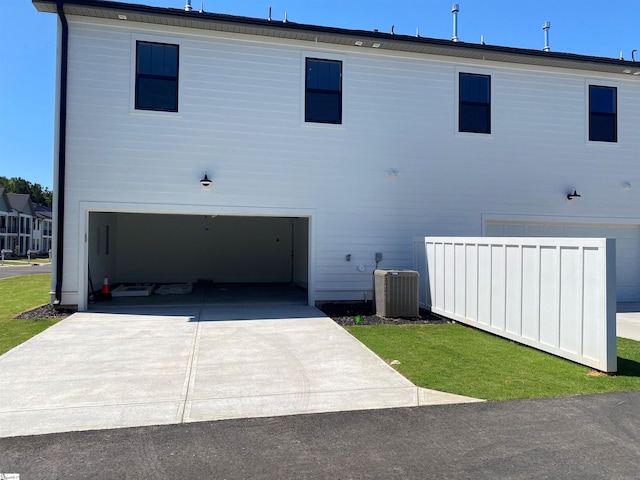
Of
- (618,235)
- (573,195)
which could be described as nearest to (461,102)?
(573,195)

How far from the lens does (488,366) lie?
5.83 meters

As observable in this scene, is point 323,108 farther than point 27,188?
No

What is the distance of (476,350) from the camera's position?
6703 mm

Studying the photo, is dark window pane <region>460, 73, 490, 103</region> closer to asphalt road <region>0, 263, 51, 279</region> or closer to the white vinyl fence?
the white vinyl fence

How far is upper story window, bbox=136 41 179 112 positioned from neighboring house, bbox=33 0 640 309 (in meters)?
0.03

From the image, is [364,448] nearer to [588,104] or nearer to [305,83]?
[305,83]

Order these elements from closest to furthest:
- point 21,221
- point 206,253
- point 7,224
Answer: point 206,253, point 7,224, point 21,221

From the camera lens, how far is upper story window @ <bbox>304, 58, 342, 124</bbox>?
1080 centimetres

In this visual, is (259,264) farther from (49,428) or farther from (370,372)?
(49,428)

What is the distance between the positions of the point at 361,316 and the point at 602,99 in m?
9.61

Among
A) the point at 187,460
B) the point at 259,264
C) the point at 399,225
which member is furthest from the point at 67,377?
the point at 259,264

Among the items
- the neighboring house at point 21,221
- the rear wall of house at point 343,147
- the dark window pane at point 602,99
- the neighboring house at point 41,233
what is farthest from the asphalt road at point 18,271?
the neighboring house at point 41,233

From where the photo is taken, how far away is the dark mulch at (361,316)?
353 inches

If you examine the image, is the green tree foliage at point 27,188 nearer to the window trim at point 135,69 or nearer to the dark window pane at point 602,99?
the window trim at point 135,69
